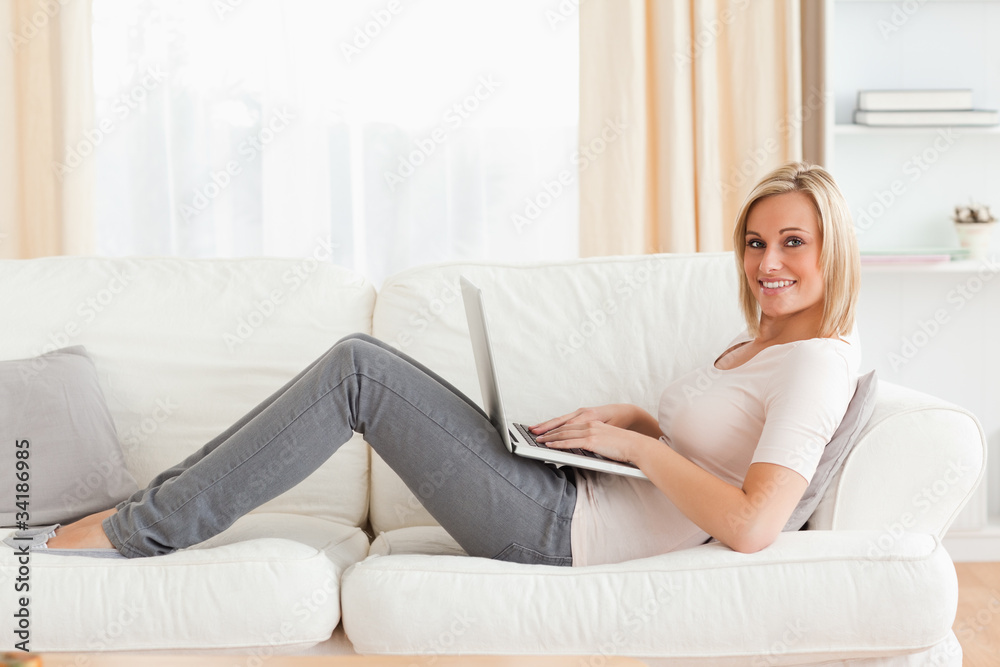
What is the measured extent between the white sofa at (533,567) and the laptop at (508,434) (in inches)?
6.4

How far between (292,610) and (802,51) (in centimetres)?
225

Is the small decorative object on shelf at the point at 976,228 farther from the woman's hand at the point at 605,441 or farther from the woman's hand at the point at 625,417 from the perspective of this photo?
the woman's hand at the point at 605,441

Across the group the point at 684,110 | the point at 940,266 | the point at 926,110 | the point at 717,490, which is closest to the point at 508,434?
the point at 717,490

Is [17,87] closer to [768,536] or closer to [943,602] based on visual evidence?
[768,536]

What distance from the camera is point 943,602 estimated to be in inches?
49.2

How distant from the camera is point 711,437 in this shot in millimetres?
1436

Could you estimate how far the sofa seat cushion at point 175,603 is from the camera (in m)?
1.30

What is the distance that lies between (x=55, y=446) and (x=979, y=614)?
7.33ft

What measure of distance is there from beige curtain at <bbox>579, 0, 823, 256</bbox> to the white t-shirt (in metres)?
1.11

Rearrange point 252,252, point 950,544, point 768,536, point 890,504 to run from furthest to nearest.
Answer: point 252,252 → point 950,544 → point 890,504 → point 768,536

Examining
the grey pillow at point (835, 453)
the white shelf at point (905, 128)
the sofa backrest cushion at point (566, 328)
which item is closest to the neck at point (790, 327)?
the grey pillow at point (835, 453)

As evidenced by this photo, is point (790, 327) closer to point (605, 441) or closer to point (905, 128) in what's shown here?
point (605, 441)

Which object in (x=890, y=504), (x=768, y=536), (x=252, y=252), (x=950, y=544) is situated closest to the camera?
(x=768, y=536)

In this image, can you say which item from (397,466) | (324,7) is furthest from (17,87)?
(397,466)
